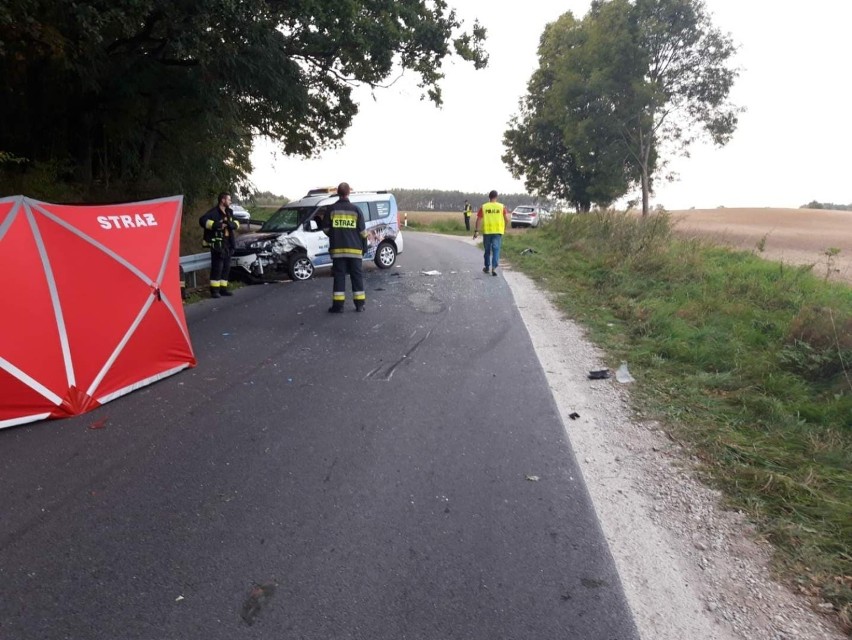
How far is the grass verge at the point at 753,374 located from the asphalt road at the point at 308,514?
44.6 inches

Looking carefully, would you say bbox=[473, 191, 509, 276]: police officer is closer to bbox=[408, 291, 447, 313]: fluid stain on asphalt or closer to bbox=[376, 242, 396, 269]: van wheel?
bbox=[376, 242, 396, 269]: van wheel

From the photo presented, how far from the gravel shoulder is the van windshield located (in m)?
9.26

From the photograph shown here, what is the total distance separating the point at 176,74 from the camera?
11.8 meters

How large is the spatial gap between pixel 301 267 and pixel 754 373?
9.46m

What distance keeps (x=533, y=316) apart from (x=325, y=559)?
22.7 ft

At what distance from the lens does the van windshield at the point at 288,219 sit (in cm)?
1330

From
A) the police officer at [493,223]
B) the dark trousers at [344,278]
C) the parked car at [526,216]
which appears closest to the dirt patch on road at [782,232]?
the police officer at [493,223]

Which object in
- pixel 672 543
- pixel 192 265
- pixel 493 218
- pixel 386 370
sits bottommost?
pixel 672 543

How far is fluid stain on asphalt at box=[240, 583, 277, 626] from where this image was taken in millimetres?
2688

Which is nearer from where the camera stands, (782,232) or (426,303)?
(426,303)

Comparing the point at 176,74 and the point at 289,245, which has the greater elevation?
the point at 176,74

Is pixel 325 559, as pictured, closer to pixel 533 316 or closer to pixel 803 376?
pixel 803 376

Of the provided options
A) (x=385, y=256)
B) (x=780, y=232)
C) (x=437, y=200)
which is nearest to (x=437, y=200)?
(x=437, y=200)

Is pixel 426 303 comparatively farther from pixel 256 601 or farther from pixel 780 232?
pixel 780 232
